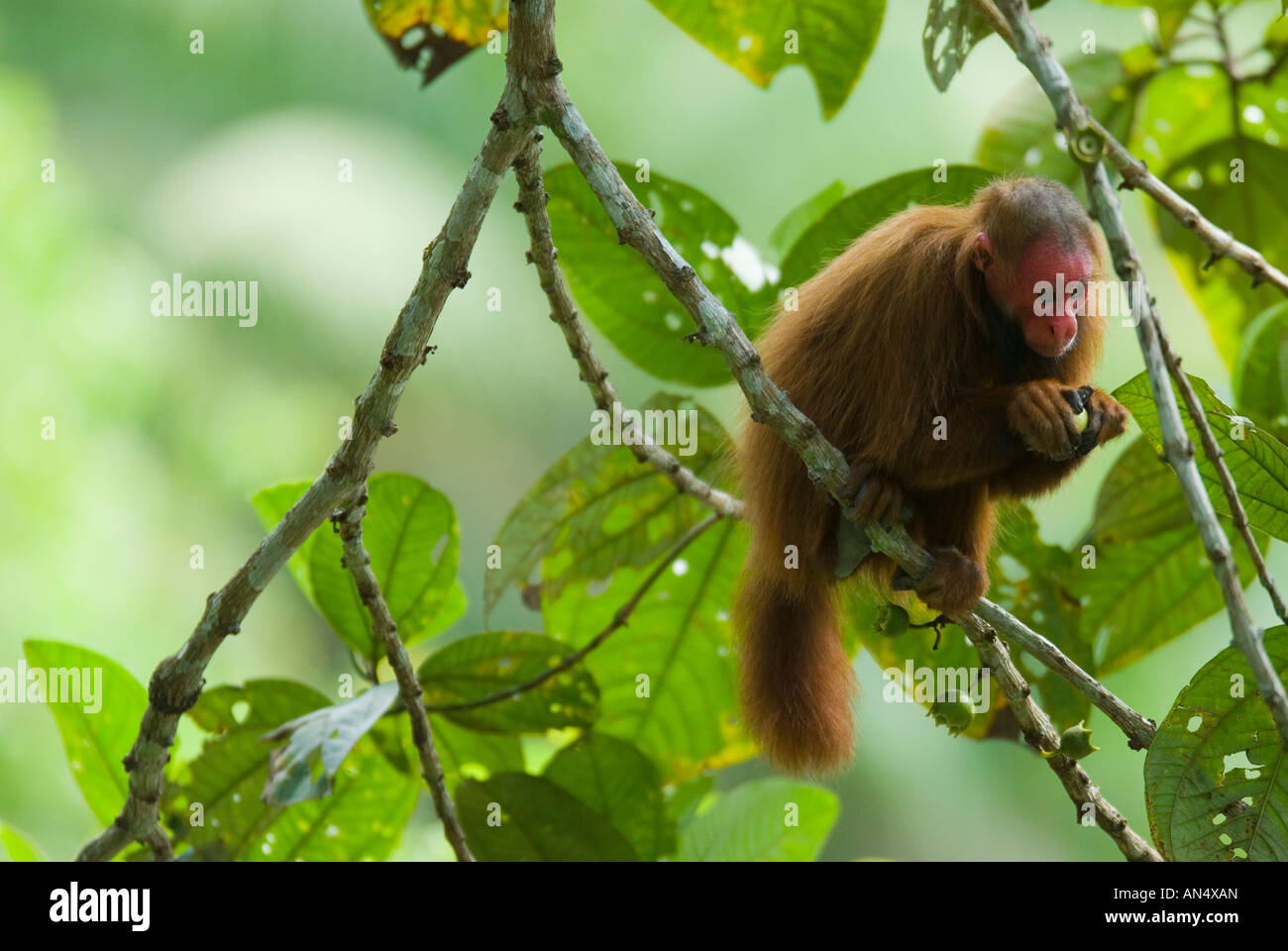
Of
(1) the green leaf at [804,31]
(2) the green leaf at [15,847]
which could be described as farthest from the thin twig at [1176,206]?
(2) the green leaf at [15,847]

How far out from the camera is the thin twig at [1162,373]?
1.24 m

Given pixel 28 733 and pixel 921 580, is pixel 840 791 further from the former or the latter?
pixel 921 580

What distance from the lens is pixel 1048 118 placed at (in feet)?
10.6

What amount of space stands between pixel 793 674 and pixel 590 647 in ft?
1.58

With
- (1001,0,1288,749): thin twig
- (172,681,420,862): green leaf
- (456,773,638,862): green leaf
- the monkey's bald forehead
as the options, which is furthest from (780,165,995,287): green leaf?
(172,681,420,862): green leaf

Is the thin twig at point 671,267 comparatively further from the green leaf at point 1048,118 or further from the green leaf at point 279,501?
the green leaf at point 1048,118

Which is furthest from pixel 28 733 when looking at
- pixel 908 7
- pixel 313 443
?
pixel 908 7

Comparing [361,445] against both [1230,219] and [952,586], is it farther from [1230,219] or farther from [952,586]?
[1230,219]

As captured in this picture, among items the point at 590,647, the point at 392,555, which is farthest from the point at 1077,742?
the point at 392,555

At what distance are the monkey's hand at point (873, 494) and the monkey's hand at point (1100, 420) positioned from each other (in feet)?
1.09

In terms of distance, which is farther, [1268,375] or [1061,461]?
[1268,375]

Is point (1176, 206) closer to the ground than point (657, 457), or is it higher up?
higher up

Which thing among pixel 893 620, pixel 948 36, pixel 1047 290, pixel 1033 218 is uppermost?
pixel 948 36

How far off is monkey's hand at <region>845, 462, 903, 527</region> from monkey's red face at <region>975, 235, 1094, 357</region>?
1.19ft
